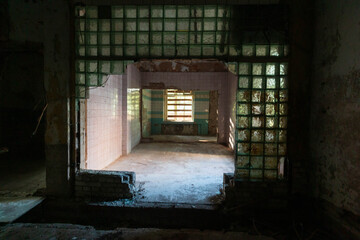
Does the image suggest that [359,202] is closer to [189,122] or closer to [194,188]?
[194,188]

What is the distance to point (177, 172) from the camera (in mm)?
4602

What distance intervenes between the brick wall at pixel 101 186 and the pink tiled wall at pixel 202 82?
6.03 metres

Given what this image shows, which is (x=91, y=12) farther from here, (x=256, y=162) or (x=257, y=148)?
(x=256, y=162)

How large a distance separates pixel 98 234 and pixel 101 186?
2.90 ft

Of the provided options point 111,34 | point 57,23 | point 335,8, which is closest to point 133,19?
point 111,34

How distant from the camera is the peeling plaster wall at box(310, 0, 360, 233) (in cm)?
225

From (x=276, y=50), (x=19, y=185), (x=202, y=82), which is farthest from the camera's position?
(x=202, y=82)

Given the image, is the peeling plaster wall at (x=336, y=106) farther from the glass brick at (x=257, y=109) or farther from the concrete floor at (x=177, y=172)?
the concrete floor at (x=177, y=172)

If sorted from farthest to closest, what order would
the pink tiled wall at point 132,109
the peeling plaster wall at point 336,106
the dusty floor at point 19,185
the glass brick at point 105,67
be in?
the pink tiled wall at point 132,109 → the glass brick at point 105,67 → the dusty floor at point 19,185 → the peeling plaster wall at point 336,106

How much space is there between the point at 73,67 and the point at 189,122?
28.9 ft

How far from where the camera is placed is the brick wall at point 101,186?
3189mm

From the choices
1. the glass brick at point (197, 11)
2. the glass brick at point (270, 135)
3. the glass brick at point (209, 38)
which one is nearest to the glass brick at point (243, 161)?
the glass brick at point (270, 135)

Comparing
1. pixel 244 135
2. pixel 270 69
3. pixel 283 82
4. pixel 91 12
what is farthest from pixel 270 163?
pixel 91 12

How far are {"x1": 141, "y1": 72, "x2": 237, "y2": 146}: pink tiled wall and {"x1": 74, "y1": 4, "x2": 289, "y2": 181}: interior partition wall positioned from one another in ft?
18.4
